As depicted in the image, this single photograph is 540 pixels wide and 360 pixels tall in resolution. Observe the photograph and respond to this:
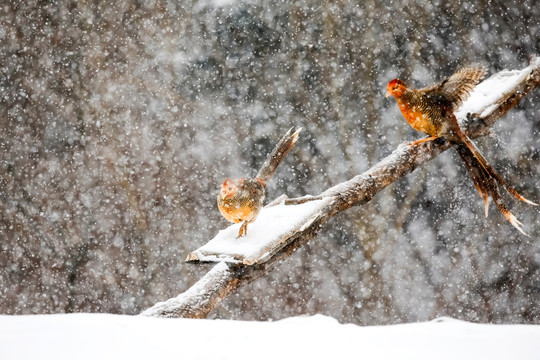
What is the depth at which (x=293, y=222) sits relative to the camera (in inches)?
58.3

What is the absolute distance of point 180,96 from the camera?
12.6 ft

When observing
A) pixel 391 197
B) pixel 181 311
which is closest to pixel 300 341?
pixel 181 311

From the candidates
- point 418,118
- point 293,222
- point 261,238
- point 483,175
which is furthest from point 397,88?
→ point 261,238

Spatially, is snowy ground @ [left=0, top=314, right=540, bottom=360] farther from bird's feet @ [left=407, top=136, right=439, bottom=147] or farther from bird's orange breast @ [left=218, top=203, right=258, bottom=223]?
bird's feet @ [left=407, top=136, right=439, bottom=147]

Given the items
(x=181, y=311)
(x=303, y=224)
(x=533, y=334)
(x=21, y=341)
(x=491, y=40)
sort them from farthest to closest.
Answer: (x=491, y=40) → (x=303, y=224) → (x=181, y=311) → (x=533, y=334) → (x=21, y=341)

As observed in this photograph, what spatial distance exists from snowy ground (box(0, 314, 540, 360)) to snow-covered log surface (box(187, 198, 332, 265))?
0.46 metres

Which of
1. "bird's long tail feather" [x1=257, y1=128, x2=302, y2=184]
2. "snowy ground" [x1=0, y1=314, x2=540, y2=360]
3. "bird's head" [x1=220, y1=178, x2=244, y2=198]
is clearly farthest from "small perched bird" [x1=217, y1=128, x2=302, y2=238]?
"snowy ground" [x1=0, y1=314, x2=540, y2=360]

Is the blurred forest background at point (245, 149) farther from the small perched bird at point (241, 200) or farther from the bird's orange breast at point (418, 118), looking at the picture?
the small perched bird at point (241, 200)

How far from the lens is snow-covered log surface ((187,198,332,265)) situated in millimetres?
1390

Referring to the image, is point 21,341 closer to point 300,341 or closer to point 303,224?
point 300,341

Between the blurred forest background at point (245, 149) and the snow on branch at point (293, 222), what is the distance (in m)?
1.78

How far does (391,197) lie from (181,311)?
283 cm

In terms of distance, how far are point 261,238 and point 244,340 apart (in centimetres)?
62

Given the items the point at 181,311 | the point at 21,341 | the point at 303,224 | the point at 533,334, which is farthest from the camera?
the point at 303,224
